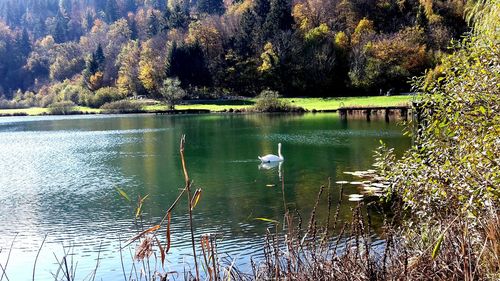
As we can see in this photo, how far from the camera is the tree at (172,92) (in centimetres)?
7938

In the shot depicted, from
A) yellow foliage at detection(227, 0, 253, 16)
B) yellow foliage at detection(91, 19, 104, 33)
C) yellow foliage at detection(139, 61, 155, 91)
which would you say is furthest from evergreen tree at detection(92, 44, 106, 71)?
yellow foliage at detection(91, 19, 104, 33)

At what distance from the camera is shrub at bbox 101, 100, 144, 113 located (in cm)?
8556

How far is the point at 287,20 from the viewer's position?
91250 millimetres

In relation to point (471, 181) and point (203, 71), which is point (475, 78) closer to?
point (471, 181)

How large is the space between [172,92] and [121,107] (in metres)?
12.6

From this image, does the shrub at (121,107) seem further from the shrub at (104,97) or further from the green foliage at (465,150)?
the green foliage at (465,150)

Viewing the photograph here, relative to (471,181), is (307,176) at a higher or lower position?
lower

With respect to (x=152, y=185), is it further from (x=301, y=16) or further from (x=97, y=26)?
(x=97, y=26)

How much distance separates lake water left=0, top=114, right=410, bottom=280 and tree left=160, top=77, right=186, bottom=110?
35.1m

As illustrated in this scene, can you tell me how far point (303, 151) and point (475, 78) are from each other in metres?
22.9

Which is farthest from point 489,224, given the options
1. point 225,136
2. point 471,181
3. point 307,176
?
point 225,136

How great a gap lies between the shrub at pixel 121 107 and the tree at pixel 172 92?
265 inches

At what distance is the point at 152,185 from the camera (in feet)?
71.8

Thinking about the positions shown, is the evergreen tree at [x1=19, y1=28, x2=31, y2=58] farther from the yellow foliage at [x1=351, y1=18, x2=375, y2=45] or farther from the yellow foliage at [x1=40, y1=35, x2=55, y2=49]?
the yellow foliage at [x1=351, y1=18, x2=375, y2=45]
